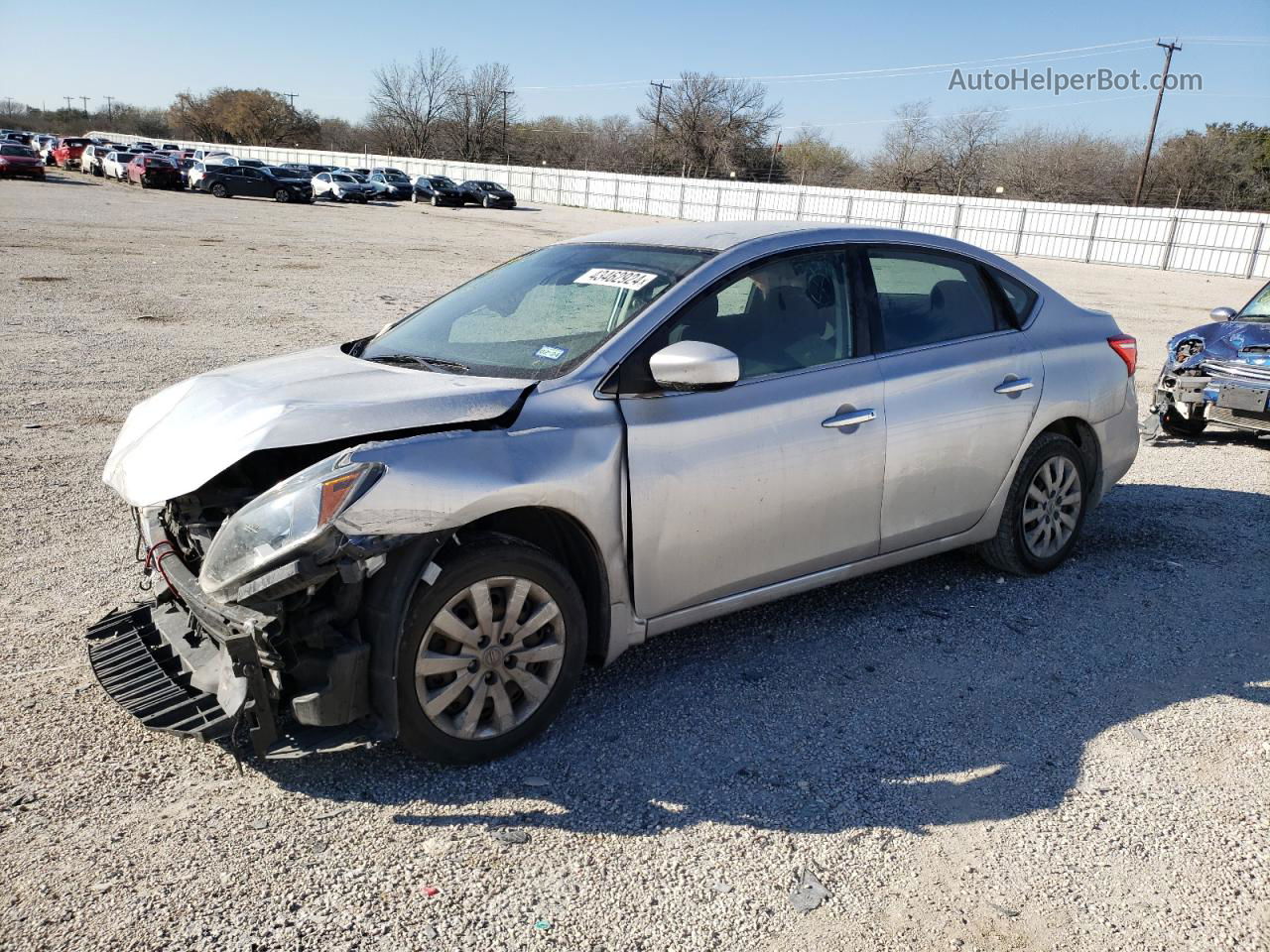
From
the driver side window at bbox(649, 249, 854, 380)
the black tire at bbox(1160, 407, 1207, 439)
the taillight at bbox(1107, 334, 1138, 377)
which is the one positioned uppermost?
the driver side window at bbox(649, 249, 854, 380)

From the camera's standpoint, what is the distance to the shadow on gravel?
3.29 m

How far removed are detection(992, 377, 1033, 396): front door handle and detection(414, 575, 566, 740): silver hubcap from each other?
252 cm

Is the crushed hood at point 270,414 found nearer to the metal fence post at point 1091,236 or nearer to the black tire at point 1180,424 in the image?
the black tire at point 1180,424

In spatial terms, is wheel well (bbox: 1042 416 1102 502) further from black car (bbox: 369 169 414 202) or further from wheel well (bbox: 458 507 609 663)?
black car (bbox: 369 169 414 202)

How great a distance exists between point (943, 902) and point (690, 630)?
1888 millimetres

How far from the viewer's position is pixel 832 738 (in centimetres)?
368

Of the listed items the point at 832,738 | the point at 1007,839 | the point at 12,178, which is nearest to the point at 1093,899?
the point at 1007,839

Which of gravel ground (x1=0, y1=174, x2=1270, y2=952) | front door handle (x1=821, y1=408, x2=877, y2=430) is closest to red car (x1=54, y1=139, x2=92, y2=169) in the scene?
gravel ground (x1=0, y1=174, x2=1270, y2=952)

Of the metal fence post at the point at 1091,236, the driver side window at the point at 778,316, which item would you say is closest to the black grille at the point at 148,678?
the driver side window at the point at 778,316

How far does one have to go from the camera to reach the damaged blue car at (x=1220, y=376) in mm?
8148

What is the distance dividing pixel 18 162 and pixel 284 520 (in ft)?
163

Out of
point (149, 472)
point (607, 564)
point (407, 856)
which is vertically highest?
point (149, 472)

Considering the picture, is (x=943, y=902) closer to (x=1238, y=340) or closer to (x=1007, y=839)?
(x=1007, y=839)

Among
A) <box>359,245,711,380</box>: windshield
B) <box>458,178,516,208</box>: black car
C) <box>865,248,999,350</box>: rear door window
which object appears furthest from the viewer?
<box>458,178,516,208</box>: black car
